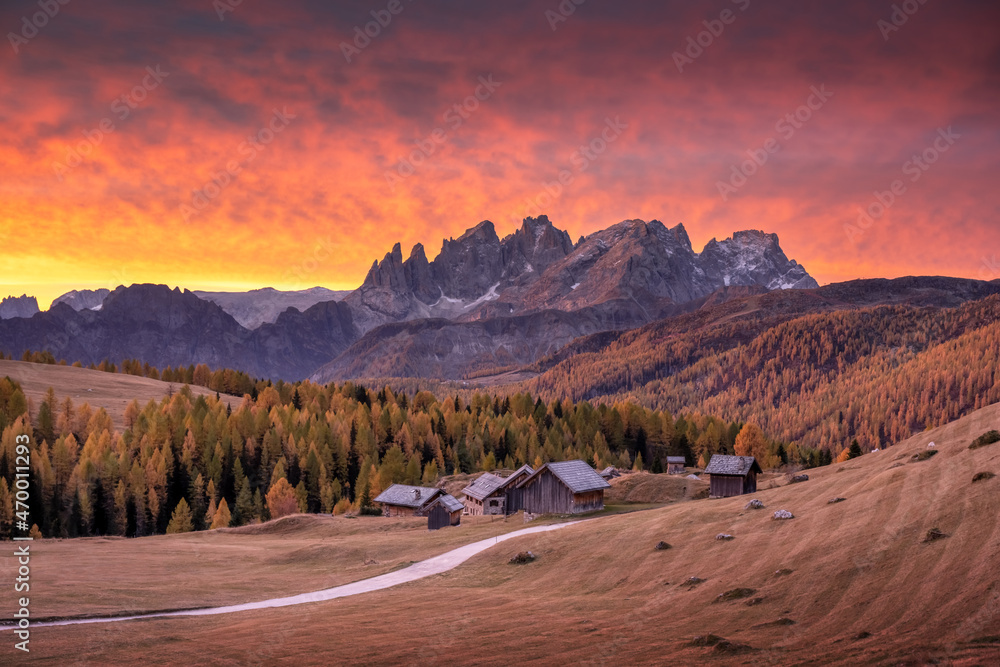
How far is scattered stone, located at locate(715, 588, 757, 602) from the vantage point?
2853cm

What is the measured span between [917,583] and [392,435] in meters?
144

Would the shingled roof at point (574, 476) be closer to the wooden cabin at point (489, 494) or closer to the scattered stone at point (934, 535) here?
the wooden cabin at point (489, 494)

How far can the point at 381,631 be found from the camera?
95.9 feet

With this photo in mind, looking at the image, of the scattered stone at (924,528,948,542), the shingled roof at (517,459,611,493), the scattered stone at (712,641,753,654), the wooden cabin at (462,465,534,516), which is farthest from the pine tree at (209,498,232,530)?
the scattered stone at (924,528,948,542)

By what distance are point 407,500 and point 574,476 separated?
1176 inches

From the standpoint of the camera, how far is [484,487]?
357 ft

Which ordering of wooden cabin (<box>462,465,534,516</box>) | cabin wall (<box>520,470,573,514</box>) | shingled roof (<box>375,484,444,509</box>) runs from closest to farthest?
cabin wall (<box>520,470,573,514</box>) → wooden cabin (<box>462,465,534,516</box>) → shingled roof (<box>375,484,444,509</box>)

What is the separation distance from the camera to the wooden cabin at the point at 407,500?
102m

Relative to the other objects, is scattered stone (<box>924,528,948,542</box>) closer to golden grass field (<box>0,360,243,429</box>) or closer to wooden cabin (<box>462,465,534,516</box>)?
wooden cabin (<box>462,465,534,516</box>)

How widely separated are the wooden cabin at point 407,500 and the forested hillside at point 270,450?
14.1 meters

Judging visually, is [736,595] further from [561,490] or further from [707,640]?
[561,490]

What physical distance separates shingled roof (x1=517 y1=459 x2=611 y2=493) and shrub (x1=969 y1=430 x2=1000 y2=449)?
46.9 m

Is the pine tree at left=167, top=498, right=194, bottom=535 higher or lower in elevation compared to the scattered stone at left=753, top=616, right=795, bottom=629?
lower

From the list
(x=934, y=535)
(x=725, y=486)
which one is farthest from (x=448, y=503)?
(x=934, y=535)
